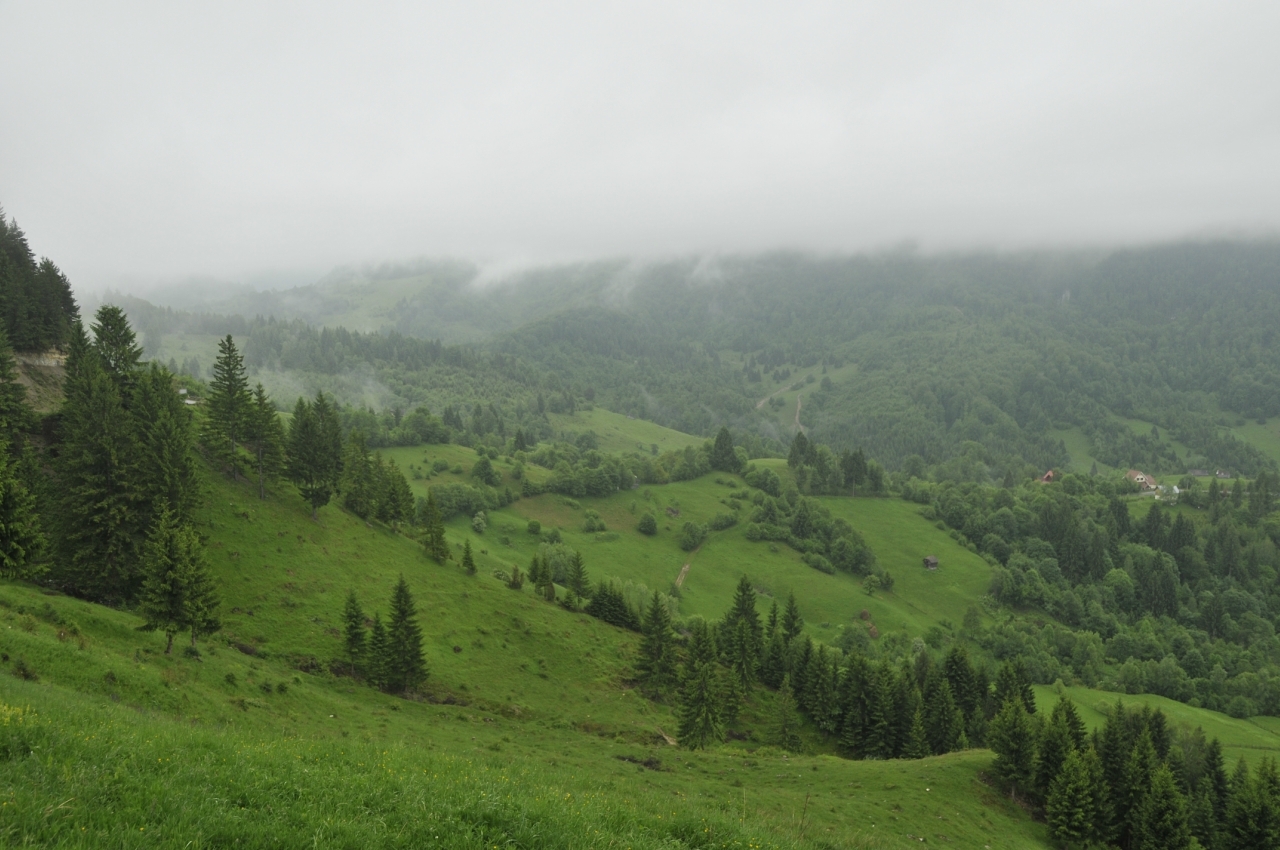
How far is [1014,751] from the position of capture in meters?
64.2

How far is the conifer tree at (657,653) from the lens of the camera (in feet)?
277

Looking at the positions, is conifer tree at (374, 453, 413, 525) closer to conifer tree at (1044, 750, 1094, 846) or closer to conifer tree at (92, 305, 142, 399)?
conifer tree at (92, 305, 142, 399)

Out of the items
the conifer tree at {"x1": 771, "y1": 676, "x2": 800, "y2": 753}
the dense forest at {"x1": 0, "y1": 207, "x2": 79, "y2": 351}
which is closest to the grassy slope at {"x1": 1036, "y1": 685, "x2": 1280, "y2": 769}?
the conifer tree at {"x1": 771, "y1": 676, "x2": 800, "y2": 753}

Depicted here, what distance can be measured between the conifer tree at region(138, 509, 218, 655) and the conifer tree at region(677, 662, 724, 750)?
46023 mm

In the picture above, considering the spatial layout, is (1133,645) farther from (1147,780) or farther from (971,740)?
(1147,780)

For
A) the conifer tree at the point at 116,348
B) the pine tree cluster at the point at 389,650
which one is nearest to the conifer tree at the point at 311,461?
the conifer tree at the point at 116,348

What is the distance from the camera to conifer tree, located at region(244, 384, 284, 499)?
85.0 meters

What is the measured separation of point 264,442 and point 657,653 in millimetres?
62247

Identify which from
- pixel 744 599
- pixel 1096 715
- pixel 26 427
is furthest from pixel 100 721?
pixel 1096 715

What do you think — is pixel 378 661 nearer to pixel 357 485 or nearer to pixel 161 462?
pixel 161 462

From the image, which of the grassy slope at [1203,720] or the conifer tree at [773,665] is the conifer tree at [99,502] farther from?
the grassy slope at [1203,720]

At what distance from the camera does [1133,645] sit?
157500 mm

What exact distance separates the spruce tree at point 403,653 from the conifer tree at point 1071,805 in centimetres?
6466

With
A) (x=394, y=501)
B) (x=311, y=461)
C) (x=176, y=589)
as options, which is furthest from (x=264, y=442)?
(x=176, y=589)
